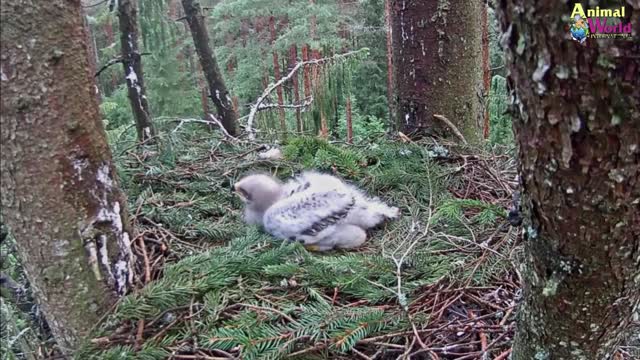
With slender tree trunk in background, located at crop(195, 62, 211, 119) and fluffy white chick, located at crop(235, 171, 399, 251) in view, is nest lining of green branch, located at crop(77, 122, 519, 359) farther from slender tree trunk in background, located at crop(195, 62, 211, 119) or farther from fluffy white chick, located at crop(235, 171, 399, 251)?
slender tree trunk in background, located at crop(195, 62, 211, 119)

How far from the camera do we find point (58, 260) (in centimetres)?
136

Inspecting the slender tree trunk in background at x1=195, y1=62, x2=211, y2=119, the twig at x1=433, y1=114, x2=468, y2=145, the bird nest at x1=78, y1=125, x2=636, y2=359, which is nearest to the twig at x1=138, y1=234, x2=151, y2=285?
the bird nest at x1=78, y1=125, x2=636, y2=359

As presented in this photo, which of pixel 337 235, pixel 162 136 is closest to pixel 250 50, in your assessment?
pixel 162 136

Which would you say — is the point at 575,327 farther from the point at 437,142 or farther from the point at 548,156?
the point at 437,142

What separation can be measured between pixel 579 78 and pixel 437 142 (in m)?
1.99

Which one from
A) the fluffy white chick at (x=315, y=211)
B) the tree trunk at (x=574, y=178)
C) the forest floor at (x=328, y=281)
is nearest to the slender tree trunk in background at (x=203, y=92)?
the forest floor at (x=328, y=281)

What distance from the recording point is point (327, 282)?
64.0 inches

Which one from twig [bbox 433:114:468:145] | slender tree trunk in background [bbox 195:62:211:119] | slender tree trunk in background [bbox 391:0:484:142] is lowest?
slender tree trunk in background [bbox 195:62:211:119]

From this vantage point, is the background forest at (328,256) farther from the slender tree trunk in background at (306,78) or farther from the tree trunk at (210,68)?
the tree trunk at (210,68)

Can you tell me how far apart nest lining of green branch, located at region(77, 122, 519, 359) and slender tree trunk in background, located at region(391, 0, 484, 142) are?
1.73 ft

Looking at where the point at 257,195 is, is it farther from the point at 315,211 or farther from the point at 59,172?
the point at 59,172

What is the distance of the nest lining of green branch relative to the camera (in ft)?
4.45

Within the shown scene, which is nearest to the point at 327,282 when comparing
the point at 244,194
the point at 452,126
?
the point at 244,194

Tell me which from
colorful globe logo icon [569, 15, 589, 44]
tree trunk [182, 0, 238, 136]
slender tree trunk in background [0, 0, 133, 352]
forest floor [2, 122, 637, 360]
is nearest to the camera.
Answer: colorful globe logo icon [569, 15, 589, 44]
